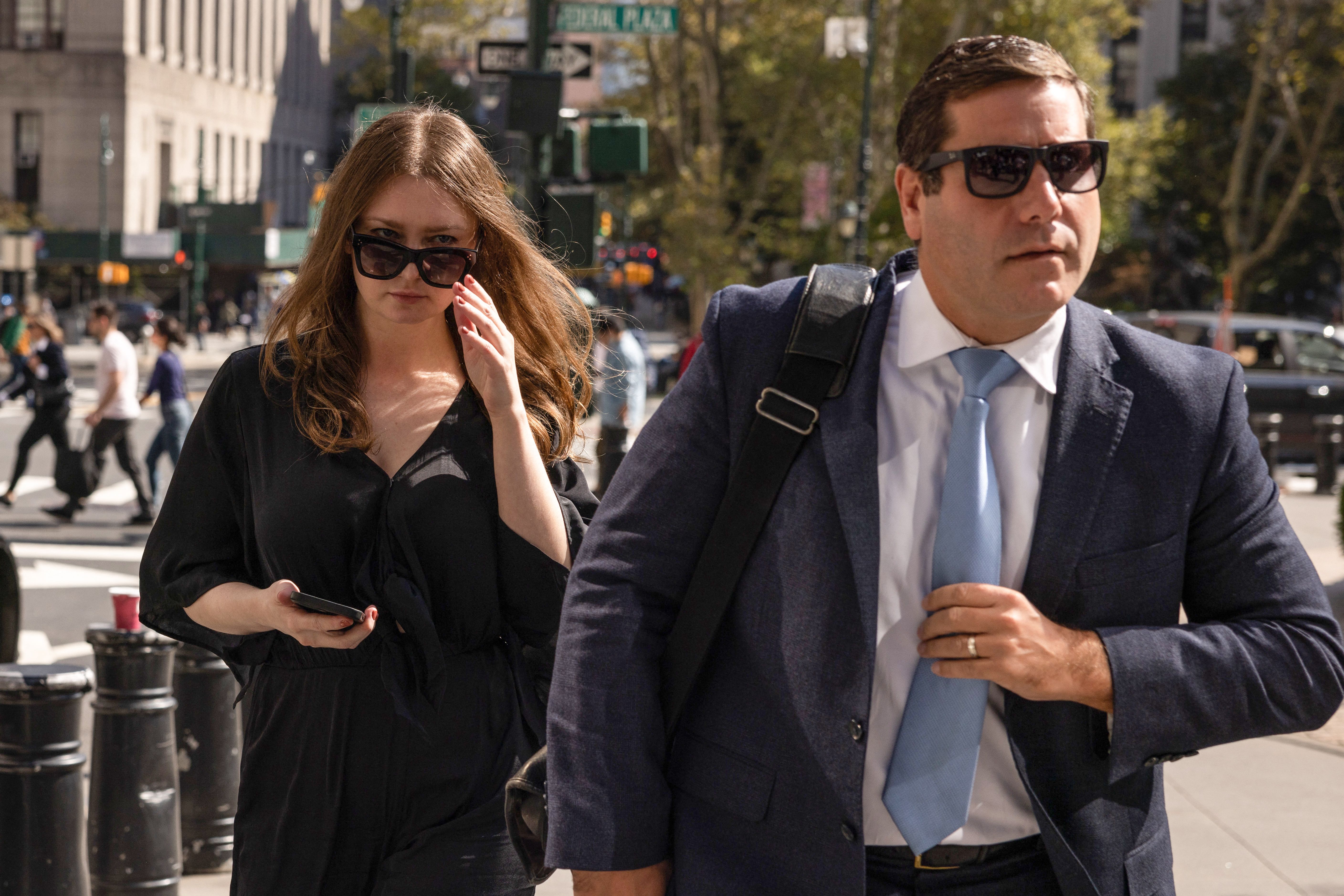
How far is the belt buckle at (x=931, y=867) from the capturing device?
2027 millimetres

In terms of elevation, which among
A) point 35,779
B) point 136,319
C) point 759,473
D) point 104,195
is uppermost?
point 104,195

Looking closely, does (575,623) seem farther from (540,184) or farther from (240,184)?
(240,184)

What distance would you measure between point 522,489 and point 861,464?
42.6 inches

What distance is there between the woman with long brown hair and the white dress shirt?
3.46 ft

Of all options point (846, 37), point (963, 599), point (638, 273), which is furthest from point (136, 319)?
point (963, 599)

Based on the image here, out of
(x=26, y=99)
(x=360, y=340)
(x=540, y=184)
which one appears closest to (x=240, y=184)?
(x=26, y=99)

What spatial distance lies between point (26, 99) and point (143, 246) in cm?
859

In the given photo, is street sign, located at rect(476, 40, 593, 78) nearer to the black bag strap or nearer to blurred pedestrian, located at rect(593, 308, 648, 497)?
blurred pedestrian, located at rect(593, 308, 648, 497)

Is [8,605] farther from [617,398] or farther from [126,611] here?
[617,398]

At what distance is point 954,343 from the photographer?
210cm

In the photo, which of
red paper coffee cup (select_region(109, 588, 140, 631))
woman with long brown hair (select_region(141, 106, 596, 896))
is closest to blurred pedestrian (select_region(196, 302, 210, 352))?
red paper coffee cup (select_region(109, 588, 140, 631))

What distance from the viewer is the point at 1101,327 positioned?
2.19 m

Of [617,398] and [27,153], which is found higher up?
[27,153]

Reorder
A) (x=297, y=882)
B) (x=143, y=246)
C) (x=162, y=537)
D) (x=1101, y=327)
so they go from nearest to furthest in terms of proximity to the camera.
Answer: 1. (x=1101, y=327)
2. (x=297, y=882)
3. (x=162, y=537)
4. (x=143, y=246)
